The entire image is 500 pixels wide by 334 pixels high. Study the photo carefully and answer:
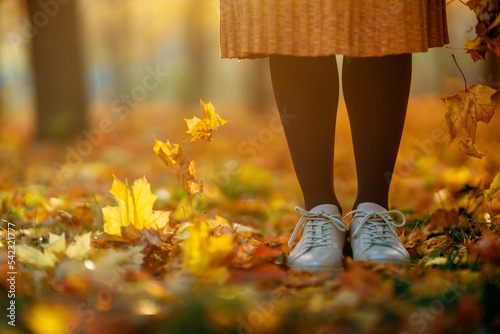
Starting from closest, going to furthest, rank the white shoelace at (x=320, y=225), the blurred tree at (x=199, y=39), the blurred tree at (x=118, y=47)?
the white shoelace at (x=320, y=225) < the blurred tree at (x=199, y=39) < the blurred tree at (x=118, y=47)

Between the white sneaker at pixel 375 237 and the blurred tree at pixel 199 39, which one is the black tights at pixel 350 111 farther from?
the blurred tree at pixel 199 39

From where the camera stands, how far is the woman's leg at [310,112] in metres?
1.34

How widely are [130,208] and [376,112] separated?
2.42 feet

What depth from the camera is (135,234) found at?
3.90 feet

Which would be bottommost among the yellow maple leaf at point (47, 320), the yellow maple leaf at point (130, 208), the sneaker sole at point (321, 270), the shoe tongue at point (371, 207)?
the sneaker sole at point (321, 270)

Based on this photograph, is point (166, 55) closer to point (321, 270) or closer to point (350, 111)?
point (350, 111)

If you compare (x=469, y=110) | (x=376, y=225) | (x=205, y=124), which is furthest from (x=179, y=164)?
(x=469, y=110)

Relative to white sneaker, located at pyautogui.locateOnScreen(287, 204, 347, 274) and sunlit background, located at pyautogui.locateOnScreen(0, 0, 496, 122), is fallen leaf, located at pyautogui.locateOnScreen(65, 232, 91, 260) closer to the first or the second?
white sneaker, located at pyautogui.locateOnScreen(287, 204, 347, 274)

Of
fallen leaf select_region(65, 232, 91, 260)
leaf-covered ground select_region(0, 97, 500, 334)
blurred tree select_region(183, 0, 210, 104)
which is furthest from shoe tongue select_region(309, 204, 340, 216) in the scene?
blurred tree select_region(183, 0, 210, 104)

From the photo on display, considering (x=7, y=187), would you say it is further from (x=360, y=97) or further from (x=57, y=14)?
(x=57, y=14)

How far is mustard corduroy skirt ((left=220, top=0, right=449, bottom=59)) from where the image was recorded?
3.90 ft

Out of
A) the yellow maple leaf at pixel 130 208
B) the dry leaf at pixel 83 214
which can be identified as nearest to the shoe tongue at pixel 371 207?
the yellow maple leaf at pixel 130 208

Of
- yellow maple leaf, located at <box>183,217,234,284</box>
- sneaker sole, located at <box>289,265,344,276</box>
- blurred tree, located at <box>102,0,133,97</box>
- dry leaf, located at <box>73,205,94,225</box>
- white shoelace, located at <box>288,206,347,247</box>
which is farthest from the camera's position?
blurred tree, located at <box>102,0,133,97</box>

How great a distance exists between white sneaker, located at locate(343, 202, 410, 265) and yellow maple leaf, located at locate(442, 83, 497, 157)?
0.29 meters
